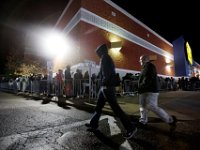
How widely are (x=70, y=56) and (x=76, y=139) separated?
523 inches

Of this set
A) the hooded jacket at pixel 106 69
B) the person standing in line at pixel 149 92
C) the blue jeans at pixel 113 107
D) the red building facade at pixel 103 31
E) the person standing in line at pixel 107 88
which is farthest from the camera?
the red building facade at pixel 103 31

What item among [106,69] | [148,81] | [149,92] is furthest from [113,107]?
[148,81]

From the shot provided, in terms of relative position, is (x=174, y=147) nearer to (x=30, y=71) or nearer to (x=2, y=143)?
(x=2, y=143)

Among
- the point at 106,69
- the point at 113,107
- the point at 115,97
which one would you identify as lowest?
the point at 113,107

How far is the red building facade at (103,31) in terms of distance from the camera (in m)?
15.1

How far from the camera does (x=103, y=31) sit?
17.0m

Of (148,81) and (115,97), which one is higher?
(148,81)

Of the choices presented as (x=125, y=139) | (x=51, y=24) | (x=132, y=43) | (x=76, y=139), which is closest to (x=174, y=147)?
(x=125, y=139)

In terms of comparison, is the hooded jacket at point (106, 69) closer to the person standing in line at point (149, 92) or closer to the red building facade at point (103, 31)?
the person standing in line at point (149, 92)

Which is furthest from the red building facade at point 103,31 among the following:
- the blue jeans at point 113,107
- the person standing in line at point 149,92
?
the blue jeans at point 113,107

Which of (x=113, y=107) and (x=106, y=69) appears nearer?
(x=113, y=107)

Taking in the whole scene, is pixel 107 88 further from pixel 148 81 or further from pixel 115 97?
pixel 148 81

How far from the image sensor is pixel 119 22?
1958 centimetres

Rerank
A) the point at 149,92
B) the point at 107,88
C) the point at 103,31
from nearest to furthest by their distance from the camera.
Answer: the point at 107,88 → the point at 149,92 → the point at 103,31
